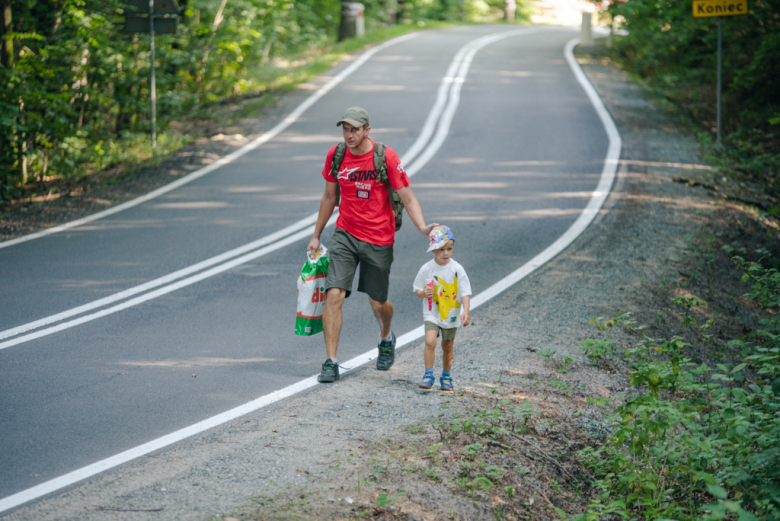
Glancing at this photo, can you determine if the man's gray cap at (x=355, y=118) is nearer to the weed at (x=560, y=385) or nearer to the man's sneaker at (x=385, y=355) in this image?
the man's sneaker at (x=385, y=355)

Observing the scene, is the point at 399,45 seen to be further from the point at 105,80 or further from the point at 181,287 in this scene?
the point at 181,287

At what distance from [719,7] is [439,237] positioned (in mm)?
11400

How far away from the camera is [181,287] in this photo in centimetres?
789

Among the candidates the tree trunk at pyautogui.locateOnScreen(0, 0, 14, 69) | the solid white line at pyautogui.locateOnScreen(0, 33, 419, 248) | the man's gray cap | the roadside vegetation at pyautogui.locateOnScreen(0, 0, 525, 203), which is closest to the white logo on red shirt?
the man's gray cap

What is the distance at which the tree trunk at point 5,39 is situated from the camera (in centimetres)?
1245

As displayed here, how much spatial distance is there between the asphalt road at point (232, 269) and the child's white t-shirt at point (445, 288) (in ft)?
4.35

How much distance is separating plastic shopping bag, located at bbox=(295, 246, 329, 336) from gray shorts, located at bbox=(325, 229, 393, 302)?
12 centimetres

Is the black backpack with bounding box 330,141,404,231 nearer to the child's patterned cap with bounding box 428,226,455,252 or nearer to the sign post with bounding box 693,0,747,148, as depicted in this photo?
the child's patterned cap with bounding box 428,226,455,252

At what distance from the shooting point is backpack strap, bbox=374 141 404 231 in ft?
18.7

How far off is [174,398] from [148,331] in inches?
58.8

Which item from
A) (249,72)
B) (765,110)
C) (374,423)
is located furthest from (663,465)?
(249,72)

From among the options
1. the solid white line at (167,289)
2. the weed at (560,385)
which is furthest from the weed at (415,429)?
the solid white line at (167,289)

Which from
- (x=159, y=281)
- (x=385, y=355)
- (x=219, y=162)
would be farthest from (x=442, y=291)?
(x=219, y=162)

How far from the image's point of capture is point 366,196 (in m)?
5.84
